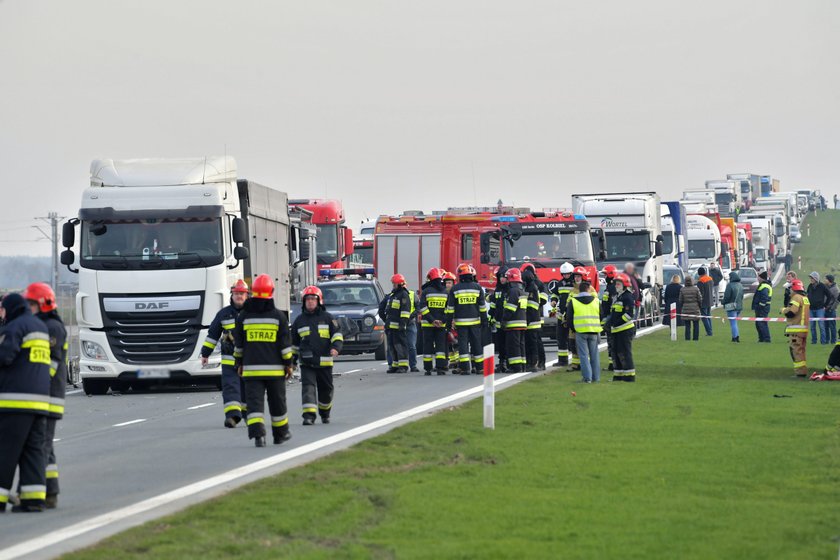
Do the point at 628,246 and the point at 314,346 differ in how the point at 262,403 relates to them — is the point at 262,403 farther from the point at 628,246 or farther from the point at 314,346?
the point at 628,246

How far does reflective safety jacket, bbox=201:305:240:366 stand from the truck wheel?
8.64 metres

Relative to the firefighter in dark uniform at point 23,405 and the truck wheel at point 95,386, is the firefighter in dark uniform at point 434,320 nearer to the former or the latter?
the truck wheel at point 95,386

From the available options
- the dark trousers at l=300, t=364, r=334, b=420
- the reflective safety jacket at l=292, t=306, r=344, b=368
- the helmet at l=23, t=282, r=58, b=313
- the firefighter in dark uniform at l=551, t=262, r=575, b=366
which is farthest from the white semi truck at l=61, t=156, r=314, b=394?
the helmet at l=23, t=282, r=58, b=313

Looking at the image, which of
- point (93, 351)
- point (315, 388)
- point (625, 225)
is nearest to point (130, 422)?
point (315, 388)

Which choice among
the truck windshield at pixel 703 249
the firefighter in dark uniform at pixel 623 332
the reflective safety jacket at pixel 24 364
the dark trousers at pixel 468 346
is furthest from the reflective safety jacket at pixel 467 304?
the truck windshield at pixel 703 249

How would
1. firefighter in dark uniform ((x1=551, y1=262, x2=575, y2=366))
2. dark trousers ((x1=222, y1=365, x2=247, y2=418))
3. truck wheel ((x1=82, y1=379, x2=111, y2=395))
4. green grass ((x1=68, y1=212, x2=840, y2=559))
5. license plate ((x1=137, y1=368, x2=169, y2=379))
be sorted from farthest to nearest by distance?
1. firefighter in dark uniform ((x1=551, y1=262, x2=575, y2=366))
2. truck wheel ((x1=82, y1=379, x2=111, y2=395))
3. license plate ((x1=137, y1=368, x2=169, y2=379))
4. dark trousers ((x1=222, y1=365, x2=247, y2=418))
5. green grass ((x1=68, y1=212, x2=840, y2=559))

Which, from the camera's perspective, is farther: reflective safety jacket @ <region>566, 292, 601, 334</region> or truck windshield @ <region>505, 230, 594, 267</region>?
truck windshield @ <region>505, 230, 594, 267</region>

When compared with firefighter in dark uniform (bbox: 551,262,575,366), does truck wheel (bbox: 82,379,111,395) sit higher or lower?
lower

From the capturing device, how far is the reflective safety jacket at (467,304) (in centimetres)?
2764

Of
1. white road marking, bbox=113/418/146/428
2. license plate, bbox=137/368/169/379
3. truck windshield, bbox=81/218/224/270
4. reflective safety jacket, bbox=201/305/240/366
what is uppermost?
truck windshield, bbox=81/218/224/270

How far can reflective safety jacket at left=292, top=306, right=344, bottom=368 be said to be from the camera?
730 inches

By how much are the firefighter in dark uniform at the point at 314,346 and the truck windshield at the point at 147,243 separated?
7.34 metres

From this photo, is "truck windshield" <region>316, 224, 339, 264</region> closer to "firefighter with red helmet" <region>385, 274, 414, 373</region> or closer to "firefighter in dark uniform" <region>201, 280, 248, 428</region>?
"firefighter with red helmet" <region>385, 274, 414, 373</region>

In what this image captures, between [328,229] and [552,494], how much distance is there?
3801cm
